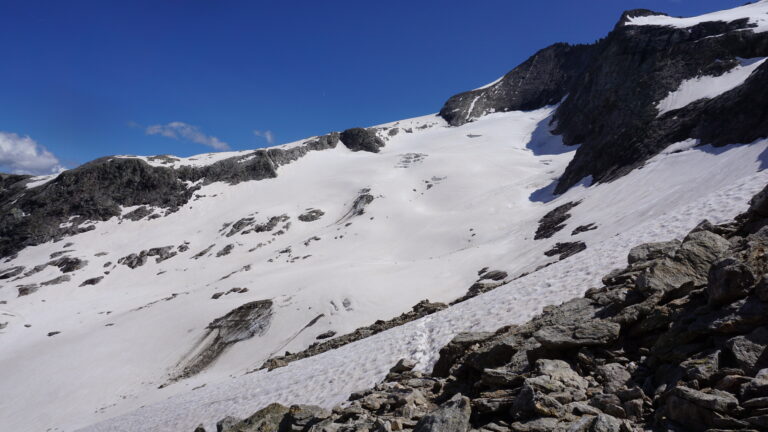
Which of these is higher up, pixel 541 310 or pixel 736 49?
pixel 736 49

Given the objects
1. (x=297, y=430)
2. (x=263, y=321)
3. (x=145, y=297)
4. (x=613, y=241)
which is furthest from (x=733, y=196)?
(x=145, y=297)

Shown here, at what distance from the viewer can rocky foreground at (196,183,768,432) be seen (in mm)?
5281

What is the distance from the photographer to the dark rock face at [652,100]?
1283 inches

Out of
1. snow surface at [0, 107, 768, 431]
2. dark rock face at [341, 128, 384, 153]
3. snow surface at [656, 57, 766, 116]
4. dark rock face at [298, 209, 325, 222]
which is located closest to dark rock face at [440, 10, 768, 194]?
snow surface at [656, 57, 766, 116]

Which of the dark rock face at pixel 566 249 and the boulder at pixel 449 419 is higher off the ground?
the boulder at pixel 449 419

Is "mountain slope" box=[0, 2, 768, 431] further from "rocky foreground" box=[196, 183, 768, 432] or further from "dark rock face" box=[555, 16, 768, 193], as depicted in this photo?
"rocky foreground" box=[196, 183, 768, 432]

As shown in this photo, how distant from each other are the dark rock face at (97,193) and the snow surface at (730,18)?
86634mm

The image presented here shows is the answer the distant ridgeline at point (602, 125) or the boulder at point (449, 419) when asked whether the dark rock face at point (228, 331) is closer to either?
the boulder at point (449, 419)

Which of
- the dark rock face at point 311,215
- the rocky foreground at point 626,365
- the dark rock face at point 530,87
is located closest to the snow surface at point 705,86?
the rocky foreground at point 626,365

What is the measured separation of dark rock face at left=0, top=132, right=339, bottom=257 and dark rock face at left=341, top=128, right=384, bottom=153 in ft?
86.1

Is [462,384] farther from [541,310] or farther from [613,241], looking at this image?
[613,241]

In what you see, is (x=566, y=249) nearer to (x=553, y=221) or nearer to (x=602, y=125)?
(x=553, y=221)

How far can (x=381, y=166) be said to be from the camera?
92.6 meters

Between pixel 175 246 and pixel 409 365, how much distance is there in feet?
224
